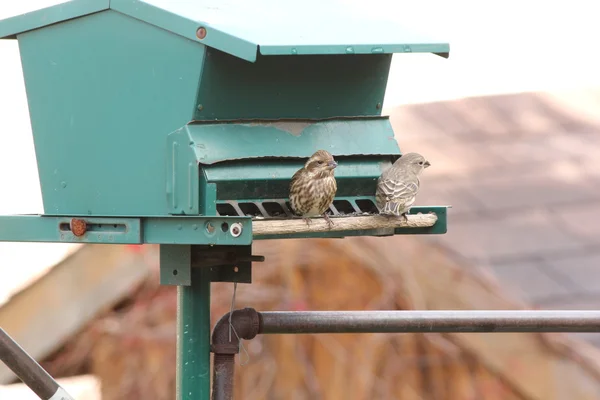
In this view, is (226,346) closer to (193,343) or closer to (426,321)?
(193,343)

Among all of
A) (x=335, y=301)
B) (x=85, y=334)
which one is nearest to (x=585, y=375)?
(x=335, y=301)

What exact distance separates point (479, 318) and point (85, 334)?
3668 mm

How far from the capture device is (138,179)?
4.61m

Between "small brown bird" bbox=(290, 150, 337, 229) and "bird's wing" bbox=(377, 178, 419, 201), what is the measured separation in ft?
0.73

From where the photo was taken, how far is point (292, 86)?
495 cm

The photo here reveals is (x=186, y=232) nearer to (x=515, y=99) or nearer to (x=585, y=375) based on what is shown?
(x=585, y=375)

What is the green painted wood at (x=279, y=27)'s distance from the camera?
4402 mm

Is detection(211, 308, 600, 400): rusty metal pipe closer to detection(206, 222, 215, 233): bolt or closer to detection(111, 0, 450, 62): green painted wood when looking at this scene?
detection(206, 222, 215, 233): bolt

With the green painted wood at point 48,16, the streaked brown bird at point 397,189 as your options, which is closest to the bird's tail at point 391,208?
the streaked brown bird at point 397,189

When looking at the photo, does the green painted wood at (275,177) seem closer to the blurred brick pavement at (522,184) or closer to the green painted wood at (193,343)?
the green painted wood at (193,343)

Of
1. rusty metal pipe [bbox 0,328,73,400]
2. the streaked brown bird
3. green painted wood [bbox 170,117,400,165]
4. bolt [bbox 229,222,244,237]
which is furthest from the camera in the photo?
the streaked brown bird

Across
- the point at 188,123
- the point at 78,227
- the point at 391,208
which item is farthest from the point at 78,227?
the point at 391,208

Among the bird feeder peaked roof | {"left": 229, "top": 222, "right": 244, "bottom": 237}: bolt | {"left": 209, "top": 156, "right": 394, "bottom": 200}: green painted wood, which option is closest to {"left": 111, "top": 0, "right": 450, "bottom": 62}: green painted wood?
the bird feeder peaked roof

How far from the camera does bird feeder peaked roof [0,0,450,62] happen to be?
4410 millimetres
